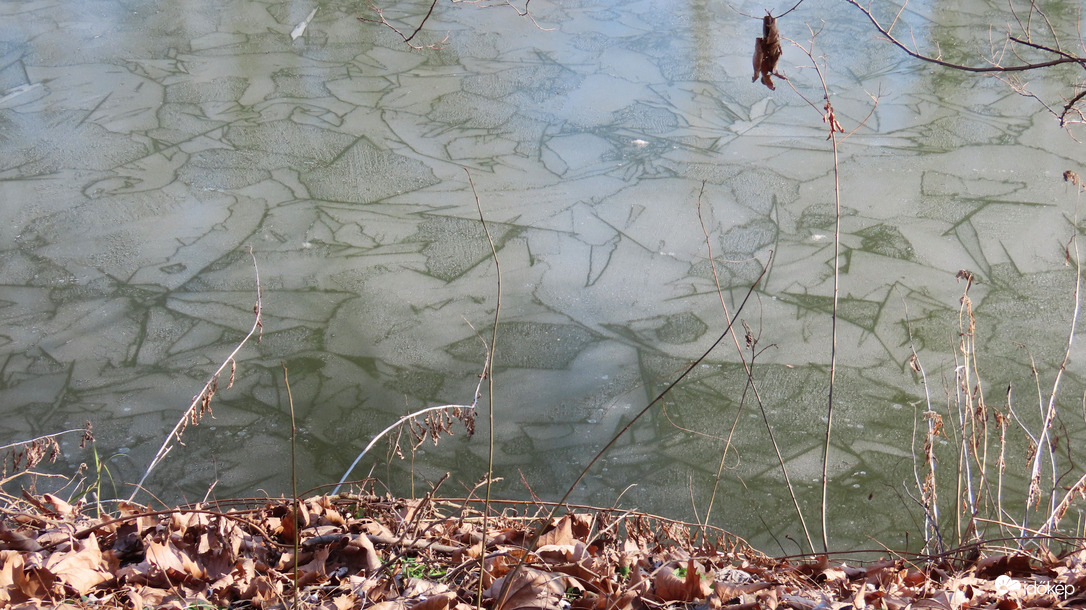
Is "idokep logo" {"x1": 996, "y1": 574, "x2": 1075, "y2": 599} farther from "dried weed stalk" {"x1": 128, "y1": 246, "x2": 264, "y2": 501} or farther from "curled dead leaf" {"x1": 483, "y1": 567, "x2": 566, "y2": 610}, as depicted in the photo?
"dried weed stalk" {"x1": 128, "y1": 246, "x2": 264, "y2": 501}

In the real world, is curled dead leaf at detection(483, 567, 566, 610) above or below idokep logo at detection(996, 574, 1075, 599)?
above

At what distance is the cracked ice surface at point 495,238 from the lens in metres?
3.14

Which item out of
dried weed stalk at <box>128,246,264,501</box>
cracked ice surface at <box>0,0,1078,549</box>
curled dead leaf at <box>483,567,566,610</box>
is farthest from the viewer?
cracked ice surface at <box>0,0,1078,549</box>

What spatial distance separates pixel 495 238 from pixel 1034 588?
286 cm

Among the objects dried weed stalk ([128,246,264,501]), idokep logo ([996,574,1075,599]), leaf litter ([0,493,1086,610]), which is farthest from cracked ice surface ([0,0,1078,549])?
idokep logo ([996,574,1075,599])

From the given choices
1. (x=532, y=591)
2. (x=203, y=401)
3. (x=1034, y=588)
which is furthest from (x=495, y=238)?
(x=1034, y=588)

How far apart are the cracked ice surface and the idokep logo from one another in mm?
897

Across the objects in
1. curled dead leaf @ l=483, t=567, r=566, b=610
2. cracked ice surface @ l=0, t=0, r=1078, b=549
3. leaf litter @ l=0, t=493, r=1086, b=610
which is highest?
curled dead leaf @ l=483, t=567, r=566, b=610

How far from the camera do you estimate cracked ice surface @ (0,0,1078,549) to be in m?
3.14

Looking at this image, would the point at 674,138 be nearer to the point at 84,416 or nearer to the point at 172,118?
the point at 172,118

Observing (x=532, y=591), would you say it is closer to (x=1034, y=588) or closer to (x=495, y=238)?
(x=1034, y=588)

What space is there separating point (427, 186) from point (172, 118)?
5.72ft

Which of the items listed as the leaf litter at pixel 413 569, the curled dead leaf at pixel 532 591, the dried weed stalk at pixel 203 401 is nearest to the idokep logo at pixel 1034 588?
the leaf litter at pixel 413 569

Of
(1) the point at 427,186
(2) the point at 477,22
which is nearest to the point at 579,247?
(1) the point at 427,186
